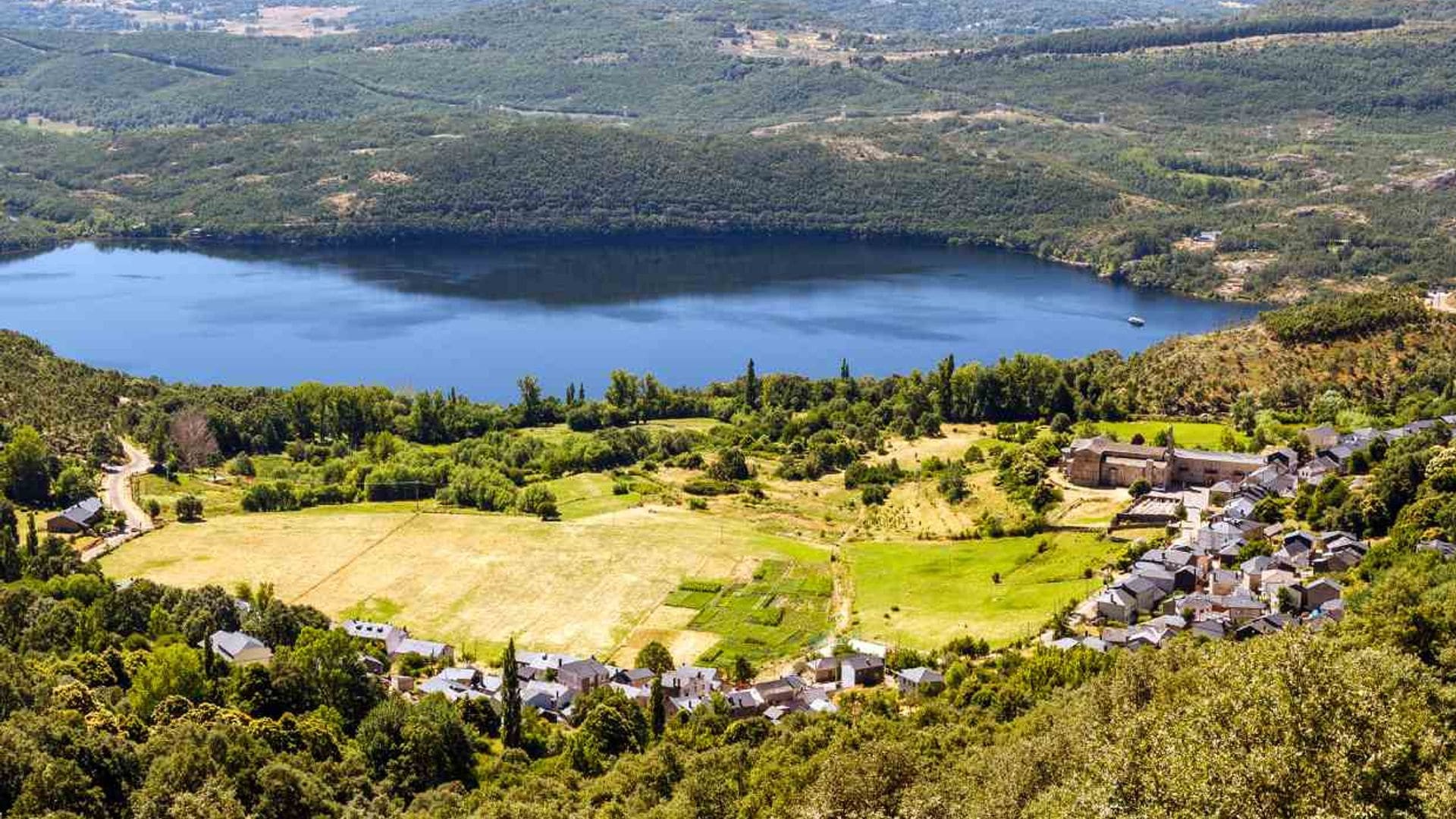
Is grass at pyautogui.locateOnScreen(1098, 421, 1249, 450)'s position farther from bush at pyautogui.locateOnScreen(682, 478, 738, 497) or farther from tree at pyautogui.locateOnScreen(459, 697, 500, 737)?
tree at pyautogui.locateOnScreen(459, 697, 500, 737)

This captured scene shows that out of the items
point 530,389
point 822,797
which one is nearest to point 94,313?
point 530,389

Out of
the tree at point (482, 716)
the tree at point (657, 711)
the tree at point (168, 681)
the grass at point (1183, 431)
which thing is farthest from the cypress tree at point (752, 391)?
the tree at point (168, 681)

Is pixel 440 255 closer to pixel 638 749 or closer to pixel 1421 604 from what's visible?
pixel 638 749

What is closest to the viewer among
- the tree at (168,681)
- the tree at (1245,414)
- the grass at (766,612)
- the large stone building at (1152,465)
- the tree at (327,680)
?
the tree at (168,681)

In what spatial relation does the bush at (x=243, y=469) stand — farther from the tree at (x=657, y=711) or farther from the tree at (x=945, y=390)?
the tree at (x=657, y=711)

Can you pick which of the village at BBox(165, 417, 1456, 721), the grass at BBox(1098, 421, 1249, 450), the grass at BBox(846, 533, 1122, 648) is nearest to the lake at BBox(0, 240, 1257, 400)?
the grass at BBox(1098, 421, 1249, 450)
